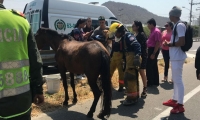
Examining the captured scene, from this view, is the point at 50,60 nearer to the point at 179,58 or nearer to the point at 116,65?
the point at 116,65

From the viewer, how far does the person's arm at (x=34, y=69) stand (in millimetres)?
2279

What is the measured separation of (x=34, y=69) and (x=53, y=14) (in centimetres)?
702

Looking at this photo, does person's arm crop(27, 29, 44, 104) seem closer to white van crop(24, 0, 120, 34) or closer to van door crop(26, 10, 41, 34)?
white van crop(24, 0, 120, 34)

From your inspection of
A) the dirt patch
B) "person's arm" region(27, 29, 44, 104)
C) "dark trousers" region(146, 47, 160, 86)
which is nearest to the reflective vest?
"person's arm" region(27, 29, 44, 104)

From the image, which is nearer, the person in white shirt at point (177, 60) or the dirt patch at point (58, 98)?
the person in white shirt at point (177, 60)

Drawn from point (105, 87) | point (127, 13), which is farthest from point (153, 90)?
point (127, 13)

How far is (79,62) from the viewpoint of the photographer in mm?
4781

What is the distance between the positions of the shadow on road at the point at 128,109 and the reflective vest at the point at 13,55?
9.75 feet

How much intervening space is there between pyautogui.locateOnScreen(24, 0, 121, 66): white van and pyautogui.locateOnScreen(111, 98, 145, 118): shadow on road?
14.2 ft

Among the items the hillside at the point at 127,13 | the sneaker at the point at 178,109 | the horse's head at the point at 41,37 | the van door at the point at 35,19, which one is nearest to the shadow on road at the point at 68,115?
→ the sneaker at the point at 178,109

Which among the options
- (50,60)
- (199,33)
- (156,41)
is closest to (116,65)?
(156,41)

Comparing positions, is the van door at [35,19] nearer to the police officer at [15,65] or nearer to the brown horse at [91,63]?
the brown horse at [91,63]

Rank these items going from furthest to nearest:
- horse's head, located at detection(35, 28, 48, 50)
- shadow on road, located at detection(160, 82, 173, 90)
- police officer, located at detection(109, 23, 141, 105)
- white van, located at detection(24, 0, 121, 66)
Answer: white van, located at detection(24, 0, 121, 66)
shadow on road, located at detection(160, 82, 173, 90)
horse's head, located at detection(35, 28, 48, 50)
police officer, located at detection(109, 23, 141, 105)

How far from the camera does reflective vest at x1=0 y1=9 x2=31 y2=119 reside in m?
1.99
